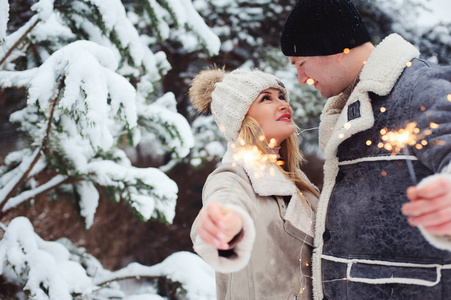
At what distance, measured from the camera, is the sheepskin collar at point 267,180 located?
1.37 metres

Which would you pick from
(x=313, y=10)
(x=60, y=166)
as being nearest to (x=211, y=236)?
(x=313, y=10)

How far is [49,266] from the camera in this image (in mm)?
1740

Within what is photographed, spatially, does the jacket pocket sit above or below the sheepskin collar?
below

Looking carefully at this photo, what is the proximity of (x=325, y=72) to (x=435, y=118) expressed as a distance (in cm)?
57

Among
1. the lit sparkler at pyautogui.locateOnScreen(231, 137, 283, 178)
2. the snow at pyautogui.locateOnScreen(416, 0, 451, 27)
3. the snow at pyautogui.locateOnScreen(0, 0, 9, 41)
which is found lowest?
the snow at pyautogui.locateOnScreen(416, 0, 451, 27)

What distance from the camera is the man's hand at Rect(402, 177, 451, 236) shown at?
0.71m

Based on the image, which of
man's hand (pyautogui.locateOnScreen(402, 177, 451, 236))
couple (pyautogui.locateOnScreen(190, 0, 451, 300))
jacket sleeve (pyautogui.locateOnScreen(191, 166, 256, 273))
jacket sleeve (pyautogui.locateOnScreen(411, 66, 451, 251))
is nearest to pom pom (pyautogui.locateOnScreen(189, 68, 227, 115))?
couple (pyautogui.locateOnScreen(190, 0, 451, 300))

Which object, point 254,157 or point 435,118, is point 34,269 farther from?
point 435,118

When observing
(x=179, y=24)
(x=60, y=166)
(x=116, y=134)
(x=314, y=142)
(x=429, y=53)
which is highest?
(x=179, y=24)

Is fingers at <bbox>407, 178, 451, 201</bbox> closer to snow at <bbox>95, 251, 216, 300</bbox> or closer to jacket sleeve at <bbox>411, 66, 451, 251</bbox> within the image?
jacket sleeve at <bbox>411, 66, 451, 251</bbox>

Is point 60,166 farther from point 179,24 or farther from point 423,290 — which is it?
point 423,290

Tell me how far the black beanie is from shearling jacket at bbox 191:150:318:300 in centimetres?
56

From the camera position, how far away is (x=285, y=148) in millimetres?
1795

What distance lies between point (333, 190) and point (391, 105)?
1.27ft
